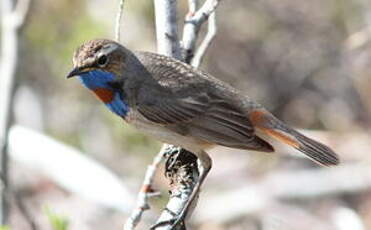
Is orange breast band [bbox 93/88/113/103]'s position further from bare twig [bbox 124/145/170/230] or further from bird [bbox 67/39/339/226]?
bare twig [bbox 124/145/170/230]

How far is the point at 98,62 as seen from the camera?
5180mm

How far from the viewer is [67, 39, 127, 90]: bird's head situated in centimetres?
505

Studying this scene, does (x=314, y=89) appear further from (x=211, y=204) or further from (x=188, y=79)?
(x=188, y=79)

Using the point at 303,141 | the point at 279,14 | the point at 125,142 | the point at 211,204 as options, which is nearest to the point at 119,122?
the point at 125,142

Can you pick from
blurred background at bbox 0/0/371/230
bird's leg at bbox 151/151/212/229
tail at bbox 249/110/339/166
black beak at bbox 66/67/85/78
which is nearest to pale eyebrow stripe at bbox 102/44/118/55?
black beak at bbox 66/67/85/78

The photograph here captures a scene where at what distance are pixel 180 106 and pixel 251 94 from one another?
5.56 metres

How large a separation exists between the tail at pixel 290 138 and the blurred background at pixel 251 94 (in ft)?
9.76

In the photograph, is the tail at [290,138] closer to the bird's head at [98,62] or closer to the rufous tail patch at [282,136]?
the rufous tail patch at [282,136]

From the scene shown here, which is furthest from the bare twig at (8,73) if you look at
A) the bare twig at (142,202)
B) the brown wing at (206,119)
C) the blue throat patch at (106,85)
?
the bare twig at (142,202)

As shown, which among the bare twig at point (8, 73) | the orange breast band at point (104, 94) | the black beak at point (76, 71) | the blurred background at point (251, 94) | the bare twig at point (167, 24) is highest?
the bare twig at point (167, 24)

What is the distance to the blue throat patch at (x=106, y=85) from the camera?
5.15 metres

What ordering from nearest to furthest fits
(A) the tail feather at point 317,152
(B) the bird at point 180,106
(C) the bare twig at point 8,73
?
1. (B) the bird at point 180,106
2. (A) the tail feather at point 317,152
3. (C) the bare twig at point 8,73

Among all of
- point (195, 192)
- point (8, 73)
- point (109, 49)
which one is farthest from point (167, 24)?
point (8, 73)

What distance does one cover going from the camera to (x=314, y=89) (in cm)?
1118
